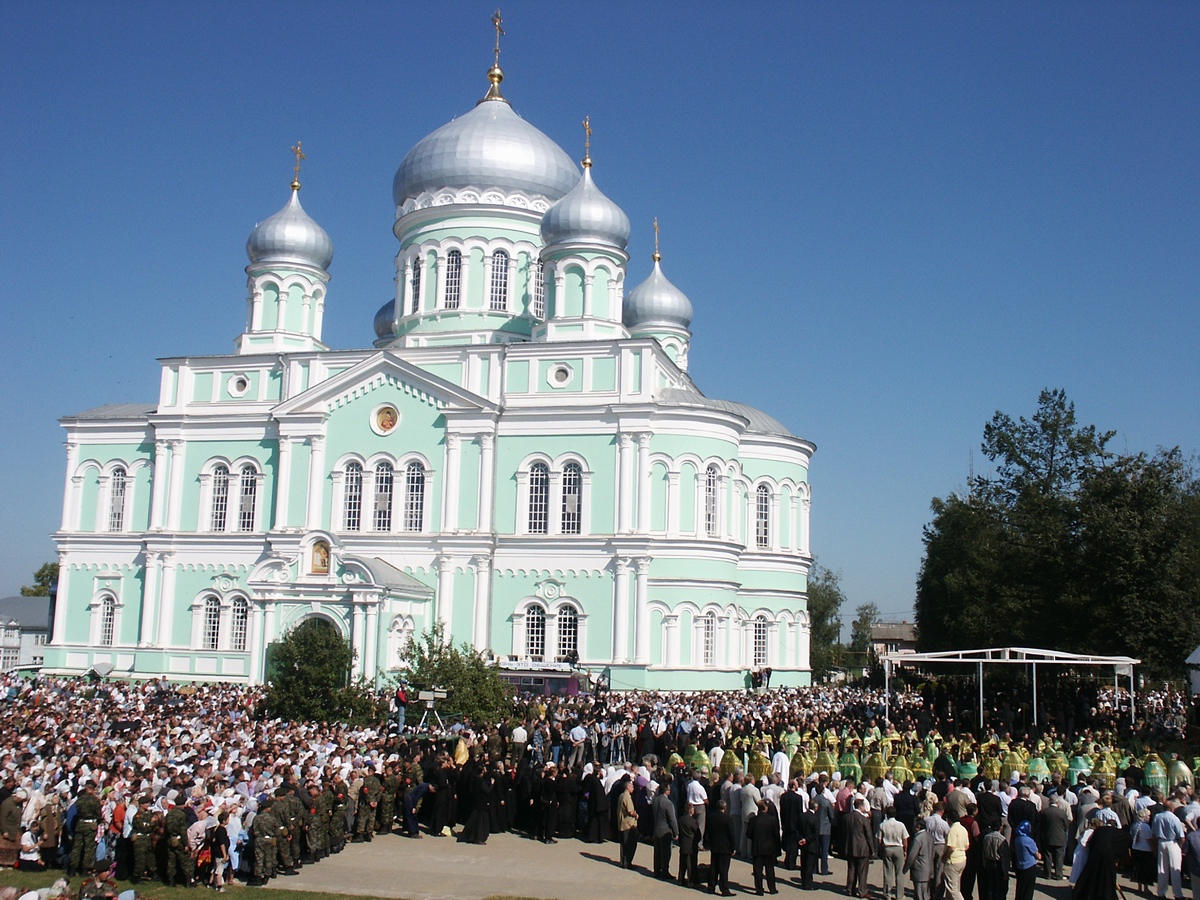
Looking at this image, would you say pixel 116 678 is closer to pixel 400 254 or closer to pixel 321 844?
pixel 400 254

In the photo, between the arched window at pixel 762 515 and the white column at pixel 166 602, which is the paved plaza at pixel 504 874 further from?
the arched window at pixel 762 515

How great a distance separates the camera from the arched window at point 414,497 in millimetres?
37000

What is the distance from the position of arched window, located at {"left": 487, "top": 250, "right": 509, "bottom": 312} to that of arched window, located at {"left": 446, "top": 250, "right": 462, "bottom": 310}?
120cm

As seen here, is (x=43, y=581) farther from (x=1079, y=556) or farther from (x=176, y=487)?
(x=1079, y=556)

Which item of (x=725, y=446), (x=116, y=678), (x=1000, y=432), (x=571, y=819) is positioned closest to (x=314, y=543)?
(x=116, y=678)

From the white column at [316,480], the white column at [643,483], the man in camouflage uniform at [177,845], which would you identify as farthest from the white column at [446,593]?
the man in camouflage uniform at [177,845]

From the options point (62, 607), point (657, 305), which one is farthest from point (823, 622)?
point (62, 607)

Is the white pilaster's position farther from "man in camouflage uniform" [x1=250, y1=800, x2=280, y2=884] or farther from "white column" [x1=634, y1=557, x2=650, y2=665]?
"man in camouflage uniform" [x1=250, y1=800, x2=280, y2=884]

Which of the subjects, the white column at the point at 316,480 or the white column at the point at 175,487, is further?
the white column at the point at 175,487

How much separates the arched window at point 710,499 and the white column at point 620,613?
3.38m

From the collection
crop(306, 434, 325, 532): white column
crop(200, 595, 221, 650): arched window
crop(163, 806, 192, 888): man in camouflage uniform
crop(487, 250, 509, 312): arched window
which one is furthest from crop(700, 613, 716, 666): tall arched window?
crop(163, 806, 192, 888): man in camouflage uniform

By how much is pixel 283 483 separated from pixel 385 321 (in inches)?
526

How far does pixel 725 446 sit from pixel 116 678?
69.3 ft

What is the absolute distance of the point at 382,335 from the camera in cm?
4959
